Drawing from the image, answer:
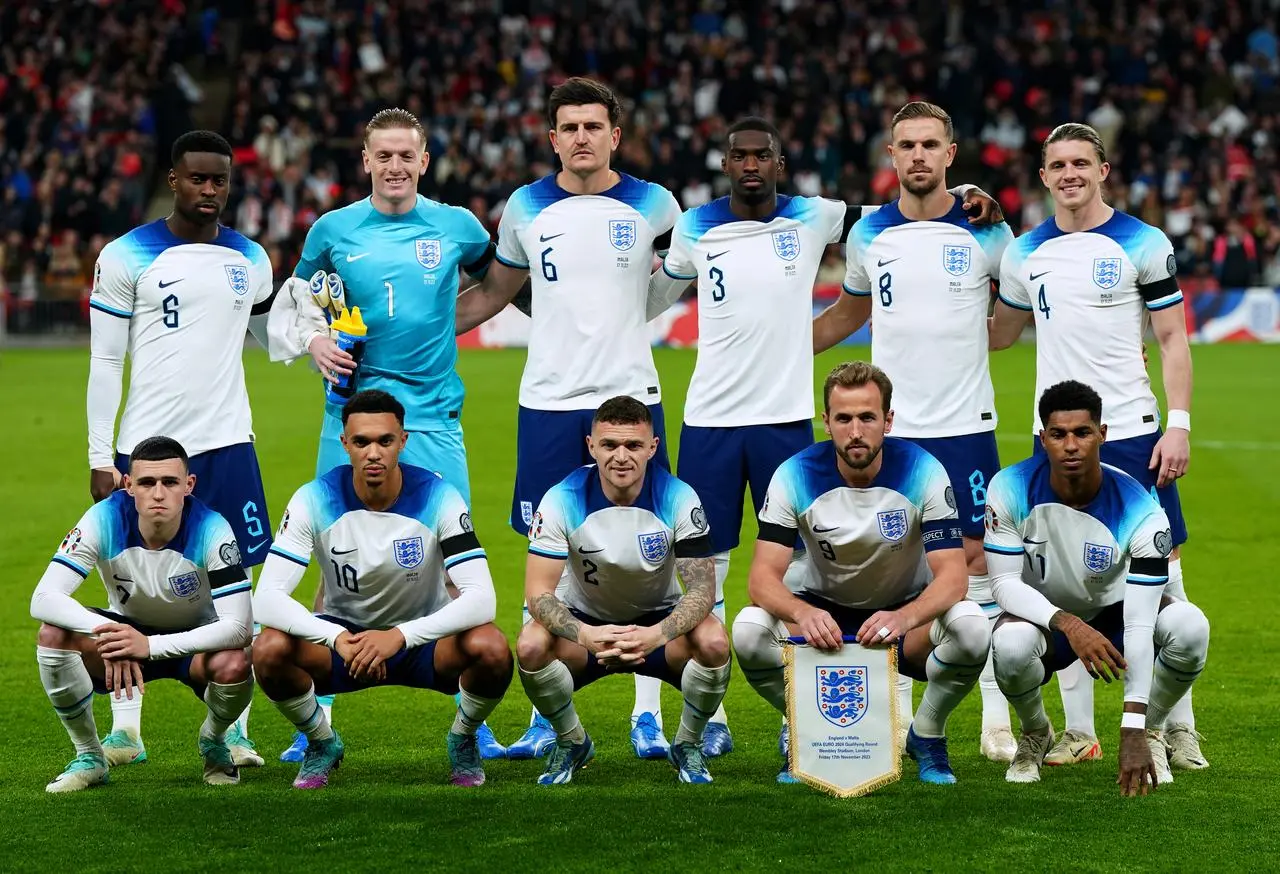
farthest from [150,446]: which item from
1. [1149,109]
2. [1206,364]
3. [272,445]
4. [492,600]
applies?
[1149,109]

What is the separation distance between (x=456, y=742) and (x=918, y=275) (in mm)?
2626

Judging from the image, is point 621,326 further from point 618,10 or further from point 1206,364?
point 618,10

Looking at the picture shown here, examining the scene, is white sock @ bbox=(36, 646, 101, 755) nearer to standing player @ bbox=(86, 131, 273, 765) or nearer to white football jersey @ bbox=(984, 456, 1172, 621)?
standing player @ bbox=(86, 131, 273, 765)

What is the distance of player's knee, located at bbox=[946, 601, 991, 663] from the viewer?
20.6 feet

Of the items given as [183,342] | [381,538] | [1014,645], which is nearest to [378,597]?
[381,538]

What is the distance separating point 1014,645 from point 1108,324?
56.2 inches

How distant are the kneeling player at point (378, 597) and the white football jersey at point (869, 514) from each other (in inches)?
45.1

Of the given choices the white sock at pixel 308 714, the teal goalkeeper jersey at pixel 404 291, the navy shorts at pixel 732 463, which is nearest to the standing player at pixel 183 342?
the teal goalkeeper jersey at pixel 404 291

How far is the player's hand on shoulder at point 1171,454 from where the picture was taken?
21.9 feet

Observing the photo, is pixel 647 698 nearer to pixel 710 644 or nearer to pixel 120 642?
pixel 710 644

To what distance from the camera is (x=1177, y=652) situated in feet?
21.1

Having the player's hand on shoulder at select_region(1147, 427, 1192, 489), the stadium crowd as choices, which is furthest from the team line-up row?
the stadium crowd

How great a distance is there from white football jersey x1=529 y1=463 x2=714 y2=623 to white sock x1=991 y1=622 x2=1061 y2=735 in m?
1.13

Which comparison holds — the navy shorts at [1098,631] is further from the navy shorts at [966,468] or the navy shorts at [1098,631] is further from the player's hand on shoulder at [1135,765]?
the navy shorts at [966,468]
